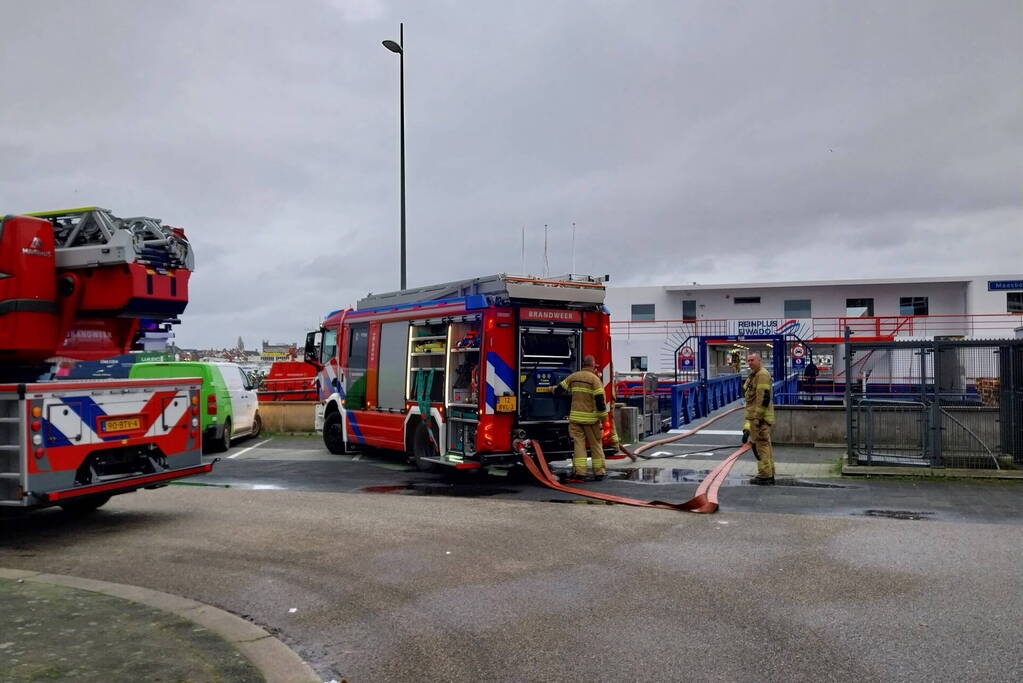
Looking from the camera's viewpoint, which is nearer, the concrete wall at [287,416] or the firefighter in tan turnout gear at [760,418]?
the firefighter in tan turnout gear at [760,418]

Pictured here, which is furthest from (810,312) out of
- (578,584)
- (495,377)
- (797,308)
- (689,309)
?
(578,584)

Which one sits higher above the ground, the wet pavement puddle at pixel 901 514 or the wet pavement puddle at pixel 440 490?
the wet pavement puddle at pixel 901 514

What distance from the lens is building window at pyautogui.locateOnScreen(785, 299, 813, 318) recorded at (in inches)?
1455

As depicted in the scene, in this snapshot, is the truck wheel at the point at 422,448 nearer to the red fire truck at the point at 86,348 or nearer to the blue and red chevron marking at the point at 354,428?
the blue and red chevron marking at the point at 354,428

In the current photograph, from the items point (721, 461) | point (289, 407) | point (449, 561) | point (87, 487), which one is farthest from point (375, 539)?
point (289, 407)

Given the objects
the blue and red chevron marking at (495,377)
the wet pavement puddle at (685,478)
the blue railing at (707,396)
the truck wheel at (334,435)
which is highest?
the blue and red chevron marking at (495,377)

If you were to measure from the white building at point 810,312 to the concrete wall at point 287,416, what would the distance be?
1616 cm

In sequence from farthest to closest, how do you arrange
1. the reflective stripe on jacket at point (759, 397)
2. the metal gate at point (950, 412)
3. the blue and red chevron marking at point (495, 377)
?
the metal gate at point (950, 412)
the blue and red chevron marking at point (495, 377)
the reflective stripe on jacket at point (759, 397)

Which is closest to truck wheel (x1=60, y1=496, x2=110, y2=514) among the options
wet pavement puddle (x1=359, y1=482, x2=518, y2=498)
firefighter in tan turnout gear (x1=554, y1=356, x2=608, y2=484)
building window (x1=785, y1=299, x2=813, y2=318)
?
wet pavement puddle (x1=359, y1=482, x2=518, y2=498)

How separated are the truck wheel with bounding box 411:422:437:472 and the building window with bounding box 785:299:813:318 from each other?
27410mm

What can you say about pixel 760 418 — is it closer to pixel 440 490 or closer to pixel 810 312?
pixel 440 490

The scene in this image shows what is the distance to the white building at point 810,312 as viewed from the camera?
3394 centimetres

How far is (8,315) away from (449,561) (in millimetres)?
4840

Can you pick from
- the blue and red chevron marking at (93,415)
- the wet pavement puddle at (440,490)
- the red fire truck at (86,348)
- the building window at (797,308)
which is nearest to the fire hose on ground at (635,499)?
the wet pavement puddle at (440,490)
